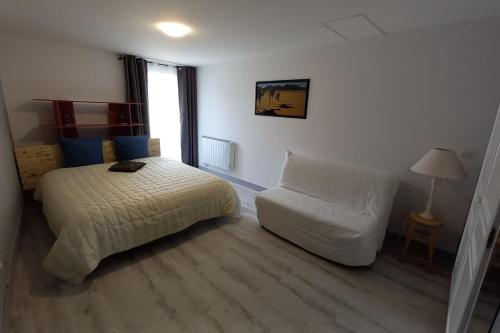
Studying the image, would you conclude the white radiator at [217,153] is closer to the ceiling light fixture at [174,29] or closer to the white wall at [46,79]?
the white wall at [46,79]

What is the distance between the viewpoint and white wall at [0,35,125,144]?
10.2ft

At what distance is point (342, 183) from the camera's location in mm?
2723

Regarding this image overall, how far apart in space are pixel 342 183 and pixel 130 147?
320cm

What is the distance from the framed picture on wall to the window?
1895 mm

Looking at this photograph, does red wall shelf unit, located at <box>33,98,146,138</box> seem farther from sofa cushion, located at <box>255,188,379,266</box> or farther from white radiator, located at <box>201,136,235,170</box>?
sofa cushion, located at <box>255,188,379,266</box>

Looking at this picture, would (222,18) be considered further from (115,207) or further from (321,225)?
(321,225)

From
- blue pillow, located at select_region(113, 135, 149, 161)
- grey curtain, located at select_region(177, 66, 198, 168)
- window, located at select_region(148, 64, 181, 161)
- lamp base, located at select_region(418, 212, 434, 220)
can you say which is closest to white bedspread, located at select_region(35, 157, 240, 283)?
blue pillow, located at select_region(113, 135, 149, 161)

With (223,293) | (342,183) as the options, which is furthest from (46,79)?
(342,183)

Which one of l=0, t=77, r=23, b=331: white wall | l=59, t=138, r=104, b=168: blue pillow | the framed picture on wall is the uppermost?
the framed picture on wall

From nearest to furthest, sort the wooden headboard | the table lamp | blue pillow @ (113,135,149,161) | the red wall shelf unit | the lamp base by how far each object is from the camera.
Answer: the table lamp < the lamp base < the wooden headboard < the red wall shelf unit < blue pillow @ (113,135,149,161)

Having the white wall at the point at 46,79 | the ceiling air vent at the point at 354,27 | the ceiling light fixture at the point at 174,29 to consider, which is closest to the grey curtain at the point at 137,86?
the white wall at the point at 46,79

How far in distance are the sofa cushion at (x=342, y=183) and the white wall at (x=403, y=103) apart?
0.24 metres

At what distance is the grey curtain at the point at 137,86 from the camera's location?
3.96 m

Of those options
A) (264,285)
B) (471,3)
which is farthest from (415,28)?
(264,285)
